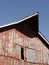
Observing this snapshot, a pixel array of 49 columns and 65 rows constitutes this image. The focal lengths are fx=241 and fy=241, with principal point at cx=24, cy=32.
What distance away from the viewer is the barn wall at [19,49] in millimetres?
20094

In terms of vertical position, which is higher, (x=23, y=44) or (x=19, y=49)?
(x=23, y=44)

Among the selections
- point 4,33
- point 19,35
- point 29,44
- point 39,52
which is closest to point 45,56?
point 39,52

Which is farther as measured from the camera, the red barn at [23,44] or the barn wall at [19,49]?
the red barn at [23,44]

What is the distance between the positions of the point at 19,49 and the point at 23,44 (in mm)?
800

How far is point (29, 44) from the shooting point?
910 inches

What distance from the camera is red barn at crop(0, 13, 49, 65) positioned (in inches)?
797

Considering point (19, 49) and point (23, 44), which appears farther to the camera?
point (23, 44)

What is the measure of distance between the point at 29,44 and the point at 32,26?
2.35 metres

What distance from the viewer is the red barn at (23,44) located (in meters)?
20.2

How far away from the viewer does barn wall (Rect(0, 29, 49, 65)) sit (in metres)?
20.1

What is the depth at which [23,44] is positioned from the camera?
2231cm

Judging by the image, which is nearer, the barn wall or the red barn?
the barn wall

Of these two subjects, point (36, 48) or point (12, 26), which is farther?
point (36, 48)

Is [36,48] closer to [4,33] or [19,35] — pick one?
[19,35]
